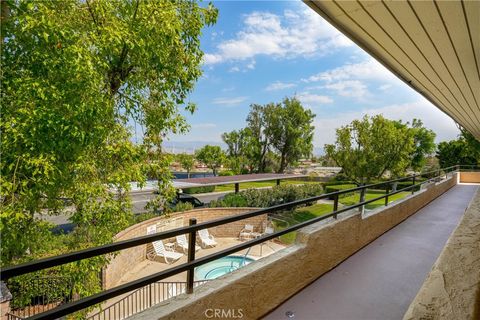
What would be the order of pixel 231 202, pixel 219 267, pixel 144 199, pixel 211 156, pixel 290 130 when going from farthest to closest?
pixel 211 156 → pixel 290 130 → pixel 144 199 → pixel 231 202 → pixel 219 267

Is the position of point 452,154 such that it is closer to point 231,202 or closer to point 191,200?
point 231,202

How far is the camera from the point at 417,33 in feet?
6.68

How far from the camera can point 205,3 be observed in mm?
5938

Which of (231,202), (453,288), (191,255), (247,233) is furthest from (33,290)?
(231,202)

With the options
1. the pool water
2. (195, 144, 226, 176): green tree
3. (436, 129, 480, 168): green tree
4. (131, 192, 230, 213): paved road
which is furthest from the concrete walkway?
(195, 144, 226, 176): green tree

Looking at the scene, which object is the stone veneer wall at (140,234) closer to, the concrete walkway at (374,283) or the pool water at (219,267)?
the pool water at (219,267)

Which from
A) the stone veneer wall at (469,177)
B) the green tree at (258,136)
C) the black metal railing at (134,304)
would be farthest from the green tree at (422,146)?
the black metal railing at (134,304)

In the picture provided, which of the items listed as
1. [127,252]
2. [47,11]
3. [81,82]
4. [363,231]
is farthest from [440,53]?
[127,252]

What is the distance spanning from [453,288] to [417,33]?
176 centimetres

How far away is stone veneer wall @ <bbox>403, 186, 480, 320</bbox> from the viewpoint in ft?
4.70

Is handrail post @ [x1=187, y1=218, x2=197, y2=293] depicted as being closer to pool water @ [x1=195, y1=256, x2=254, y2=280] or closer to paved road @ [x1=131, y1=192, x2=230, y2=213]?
pool water @ [x1=195, y1=256, x2=254, y2=280]

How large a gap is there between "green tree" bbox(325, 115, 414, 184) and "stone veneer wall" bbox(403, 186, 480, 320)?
70.2 ft

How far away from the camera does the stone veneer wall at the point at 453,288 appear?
1.43 meters

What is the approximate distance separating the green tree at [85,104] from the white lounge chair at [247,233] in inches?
341
